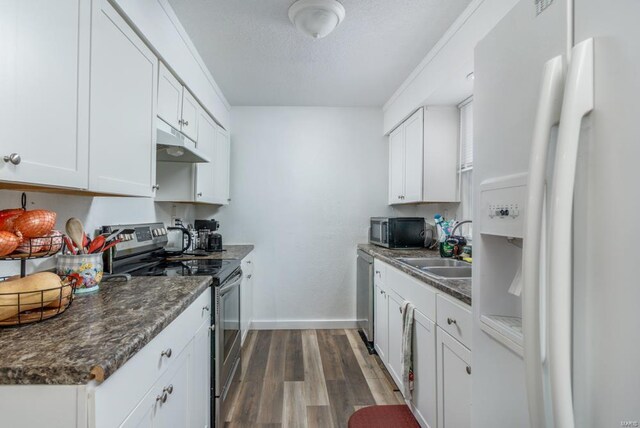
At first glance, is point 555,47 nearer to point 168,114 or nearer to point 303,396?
point 168,114

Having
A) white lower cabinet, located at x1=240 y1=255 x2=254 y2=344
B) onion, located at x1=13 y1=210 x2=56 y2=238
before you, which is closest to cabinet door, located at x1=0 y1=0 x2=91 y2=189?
onion, located at x1=13 y1=210 x2=56 y2=238

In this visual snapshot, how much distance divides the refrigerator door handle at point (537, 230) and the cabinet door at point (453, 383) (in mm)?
758

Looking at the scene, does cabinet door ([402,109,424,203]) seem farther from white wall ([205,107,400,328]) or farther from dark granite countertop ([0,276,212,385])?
dark granite countertop ([0,276,212,385])

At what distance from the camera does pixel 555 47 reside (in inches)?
23.4

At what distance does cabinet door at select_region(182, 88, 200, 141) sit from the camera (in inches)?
81.1

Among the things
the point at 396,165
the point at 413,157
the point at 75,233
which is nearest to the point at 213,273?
the point at 75,233

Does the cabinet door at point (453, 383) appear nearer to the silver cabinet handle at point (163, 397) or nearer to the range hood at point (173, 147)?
the silver cabinet handle at point (163, 397)

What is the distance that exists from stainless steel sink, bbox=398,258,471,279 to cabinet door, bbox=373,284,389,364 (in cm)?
37

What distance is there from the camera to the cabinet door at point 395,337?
6.64 feet

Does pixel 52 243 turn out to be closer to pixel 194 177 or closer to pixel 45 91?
pixel 45 91

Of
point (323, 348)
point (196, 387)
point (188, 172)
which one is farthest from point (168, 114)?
point (323, 348)

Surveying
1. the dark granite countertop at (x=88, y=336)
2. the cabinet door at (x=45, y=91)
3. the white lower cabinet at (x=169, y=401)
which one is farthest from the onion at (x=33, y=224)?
the white lower cabinet at (x=169, y=401)

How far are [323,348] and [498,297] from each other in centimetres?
232

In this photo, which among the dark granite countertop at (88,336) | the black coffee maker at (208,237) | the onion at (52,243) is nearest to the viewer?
the dark granite countertop at (88,336)
